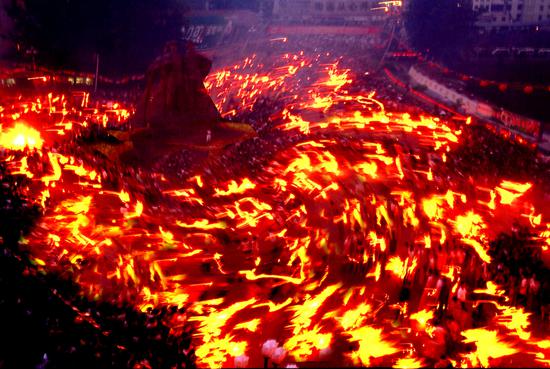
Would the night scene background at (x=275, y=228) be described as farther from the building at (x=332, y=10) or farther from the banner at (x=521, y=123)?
the building at (x=332, y=10)

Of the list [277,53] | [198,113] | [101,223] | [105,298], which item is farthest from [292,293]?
[277,53]

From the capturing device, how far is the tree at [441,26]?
36.5 m

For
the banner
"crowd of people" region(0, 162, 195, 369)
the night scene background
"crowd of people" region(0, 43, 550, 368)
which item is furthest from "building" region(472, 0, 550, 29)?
"crowd of people" region(0, 162, 195, 369)

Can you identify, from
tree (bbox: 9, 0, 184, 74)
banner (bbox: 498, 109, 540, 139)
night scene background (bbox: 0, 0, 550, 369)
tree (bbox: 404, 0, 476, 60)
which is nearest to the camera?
night scene background (bbox: 0, 0, 550, 369)

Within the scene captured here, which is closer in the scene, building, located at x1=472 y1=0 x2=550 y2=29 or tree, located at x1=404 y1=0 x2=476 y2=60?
tree, located at x1=404 y1=0 x2=476 y2=60

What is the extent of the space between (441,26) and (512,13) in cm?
1476

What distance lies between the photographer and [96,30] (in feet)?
93.6

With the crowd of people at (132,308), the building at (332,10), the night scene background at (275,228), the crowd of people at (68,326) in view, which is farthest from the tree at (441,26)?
the crowd of people at (68,326)

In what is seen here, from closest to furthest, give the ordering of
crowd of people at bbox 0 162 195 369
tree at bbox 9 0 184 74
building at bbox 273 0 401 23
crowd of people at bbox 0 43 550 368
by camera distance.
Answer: crowd of people at bbox 0 162 195 369, crowd of people at bbox 0 43 550 368, tree at bbox 9 0 184 74, building at bbox 273 0 401 23

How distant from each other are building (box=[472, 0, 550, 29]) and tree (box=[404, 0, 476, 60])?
679 cm

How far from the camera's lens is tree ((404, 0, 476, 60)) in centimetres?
3650

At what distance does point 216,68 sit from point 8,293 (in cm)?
2941

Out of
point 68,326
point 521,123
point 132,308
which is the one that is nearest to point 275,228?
point 132,308

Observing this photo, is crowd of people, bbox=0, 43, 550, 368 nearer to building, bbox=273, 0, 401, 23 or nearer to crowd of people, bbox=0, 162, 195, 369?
crowd of people, bbox=0, 162, 195, 369
